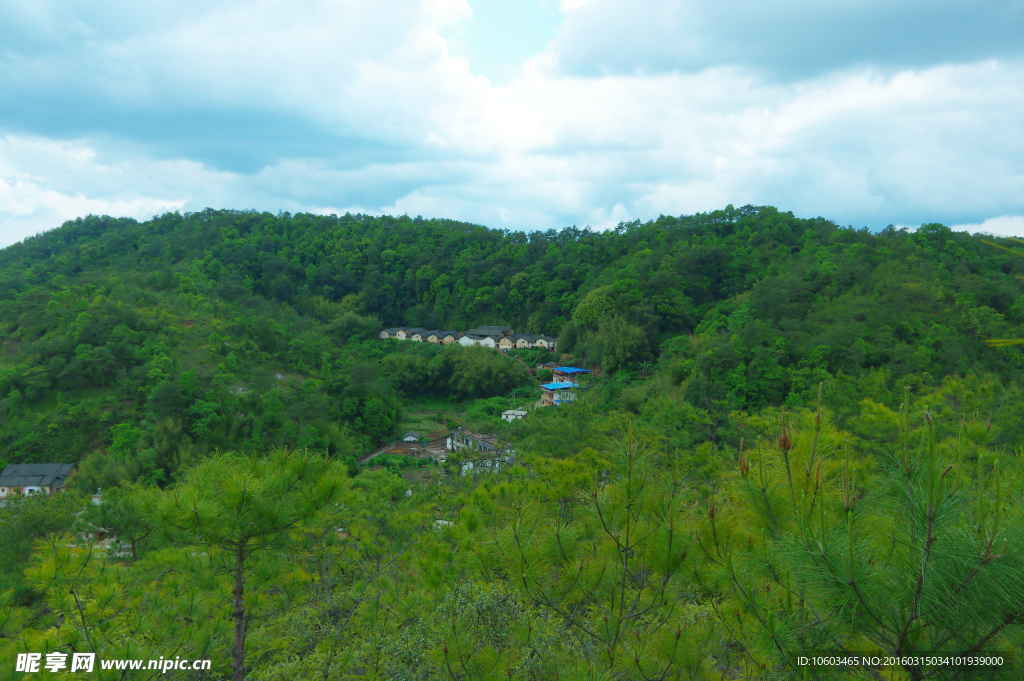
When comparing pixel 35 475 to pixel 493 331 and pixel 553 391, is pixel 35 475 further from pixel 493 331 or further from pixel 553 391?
pixel 493 331

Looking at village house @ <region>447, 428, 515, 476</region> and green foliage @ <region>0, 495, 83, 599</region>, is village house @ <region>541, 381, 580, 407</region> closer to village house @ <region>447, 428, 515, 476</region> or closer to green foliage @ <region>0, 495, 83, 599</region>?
village house @ <region>447, 428, 515, 476</region>

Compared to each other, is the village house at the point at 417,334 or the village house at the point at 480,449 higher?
the village house at the point at 417,334

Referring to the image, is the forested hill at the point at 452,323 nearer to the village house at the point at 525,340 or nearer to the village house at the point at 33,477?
the village house at the point at 33,477

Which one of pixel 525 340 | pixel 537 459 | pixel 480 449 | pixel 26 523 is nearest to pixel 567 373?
pixel 525 340

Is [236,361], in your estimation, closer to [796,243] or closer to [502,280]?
[502,280]

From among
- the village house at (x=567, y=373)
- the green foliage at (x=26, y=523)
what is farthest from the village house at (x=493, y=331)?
the green foliage at (x=26, y=523)

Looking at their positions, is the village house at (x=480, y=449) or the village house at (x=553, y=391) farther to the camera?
the village house at (x=553, y=391)
